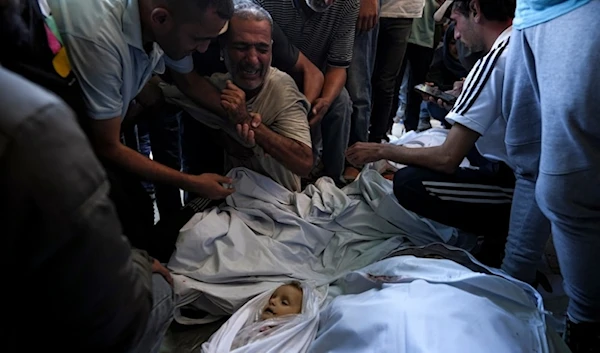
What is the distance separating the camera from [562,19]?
1.10 metres

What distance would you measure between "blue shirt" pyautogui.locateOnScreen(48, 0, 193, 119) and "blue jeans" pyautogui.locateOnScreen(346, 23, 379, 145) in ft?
3.98

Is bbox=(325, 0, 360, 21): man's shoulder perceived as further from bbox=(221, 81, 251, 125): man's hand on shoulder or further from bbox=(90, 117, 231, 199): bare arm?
bbox=(90, 117, 231, 199): bare arm

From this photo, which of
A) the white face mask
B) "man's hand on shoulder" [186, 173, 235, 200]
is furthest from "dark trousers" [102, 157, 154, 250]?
the white face mask

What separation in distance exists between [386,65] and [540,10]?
152 cm

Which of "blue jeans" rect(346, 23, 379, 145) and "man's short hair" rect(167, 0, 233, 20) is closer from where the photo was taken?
"man's short hair" rect(167, 0, 233, 20)

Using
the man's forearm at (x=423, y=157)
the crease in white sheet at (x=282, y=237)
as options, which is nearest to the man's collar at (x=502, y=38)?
the man's forearm at (x=423, y=157)

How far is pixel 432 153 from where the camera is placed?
1.69 meters

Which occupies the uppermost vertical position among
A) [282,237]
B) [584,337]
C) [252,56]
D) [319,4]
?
[319,4]

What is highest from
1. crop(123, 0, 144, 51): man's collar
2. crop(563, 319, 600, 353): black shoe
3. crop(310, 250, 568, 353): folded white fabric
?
crop(123, 0, 144, 51): man's collar

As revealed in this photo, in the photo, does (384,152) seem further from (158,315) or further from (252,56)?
(158,315)

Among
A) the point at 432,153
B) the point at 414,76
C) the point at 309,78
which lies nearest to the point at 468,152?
the point at 432,153

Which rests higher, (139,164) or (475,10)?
(475,10)

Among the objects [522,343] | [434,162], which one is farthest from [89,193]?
[434,162]

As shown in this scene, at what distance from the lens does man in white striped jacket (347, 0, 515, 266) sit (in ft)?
4.86
